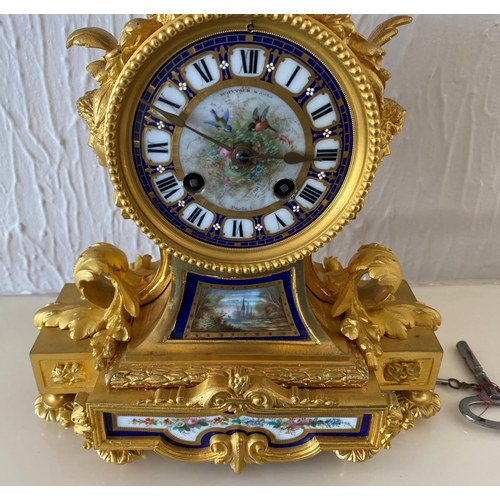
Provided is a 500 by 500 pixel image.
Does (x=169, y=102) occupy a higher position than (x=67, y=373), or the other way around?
(x=169, y=102)

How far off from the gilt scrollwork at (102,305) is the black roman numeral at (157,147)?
11.6 inches

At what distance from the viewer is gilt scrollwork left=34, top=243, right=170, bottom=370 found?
1185 mm

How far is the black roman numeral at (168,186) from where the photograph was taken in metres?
1.04

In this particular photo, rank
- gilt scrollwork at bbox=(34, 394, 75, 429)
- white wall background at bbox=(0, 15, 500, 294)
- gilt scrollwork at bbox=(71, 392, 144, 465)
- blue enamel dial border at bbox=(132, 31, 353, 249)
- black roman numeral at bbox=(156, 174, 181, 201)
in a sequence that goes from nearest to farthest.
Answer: blue enamel dial border at bbox=(132, 31, 353, 249), black roman numeral at bbox=(156, 174, 181, 201), gilt scrollwork at bbox=(71, 392, 144, 465), gilt scrollwork at bbox=(34, 394, 75, 429), white wall background at bbox=(0, 15, 500, 294)

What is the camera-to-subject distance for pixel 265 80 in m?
0.96

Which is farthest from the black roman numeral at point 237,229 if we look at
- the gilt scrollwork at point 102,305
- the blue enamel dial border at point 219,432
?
the blue enamel dial border at point 219,432

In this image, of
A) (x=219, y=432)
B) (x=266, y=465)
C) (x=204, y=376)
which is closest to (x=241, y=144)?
(x=204, y=376)

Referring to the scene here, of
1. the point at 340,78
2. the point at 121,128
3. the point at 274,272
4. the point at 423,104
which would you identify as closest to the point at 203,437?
the point at 274,272

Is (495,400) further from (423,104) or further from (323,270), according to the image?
(423,104)

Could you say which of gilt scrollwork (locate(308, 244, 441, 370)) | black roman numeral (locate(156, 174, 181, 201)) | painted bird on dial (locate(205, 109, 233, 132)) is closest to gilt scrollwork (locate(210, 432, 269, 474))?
gilt scrollwork (locate(308, 244, 441, 370))

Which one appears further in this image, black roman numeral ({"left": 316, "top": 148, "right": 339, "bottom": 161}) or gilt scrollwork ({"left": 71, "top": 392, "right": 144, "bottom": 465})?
gilt scrollwork ({"left": 71, "top": 392, "right": 144, "bottom": 465})

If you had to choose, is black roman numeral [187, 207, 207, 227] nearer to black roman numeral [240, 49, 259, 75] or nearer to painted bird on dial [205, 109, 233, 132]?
painted bird on dial [205, 109, 233, 132]

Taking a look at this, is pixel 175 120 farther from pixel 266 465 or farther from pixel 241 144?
pixel 266 465

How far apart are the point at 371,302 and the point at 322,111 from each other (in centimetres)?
50
